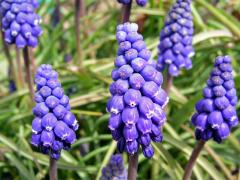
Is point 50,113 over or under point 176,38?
under

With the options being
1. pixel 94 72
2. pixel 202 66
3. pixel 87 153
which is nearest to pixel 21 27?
pixel 94 72

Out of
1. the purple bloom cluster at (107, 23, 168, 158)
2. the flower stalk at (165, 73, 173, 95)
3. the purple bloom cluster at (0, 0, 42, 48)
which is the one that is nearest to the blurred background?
the flower stalk at (165, 73, 173, 95)

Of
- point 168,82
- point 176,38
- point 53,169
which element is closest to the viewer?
point 53,169

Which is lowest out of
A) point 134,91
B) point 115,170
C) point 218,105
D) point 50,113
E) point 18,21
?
point 115,170

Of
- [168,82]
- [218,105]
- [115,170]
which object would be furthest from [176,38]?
[115,170]

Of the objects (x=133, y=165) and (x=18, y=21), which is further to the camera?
(x=18, y=21)

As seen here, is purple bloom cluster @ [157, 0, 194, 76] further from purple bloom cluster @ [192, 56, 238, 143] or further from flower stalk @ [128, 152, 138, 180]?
flower stalk @ [128, 152, 138, 180]

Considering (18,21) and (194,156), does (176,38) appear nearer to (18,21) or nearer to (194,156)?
(194,156)
